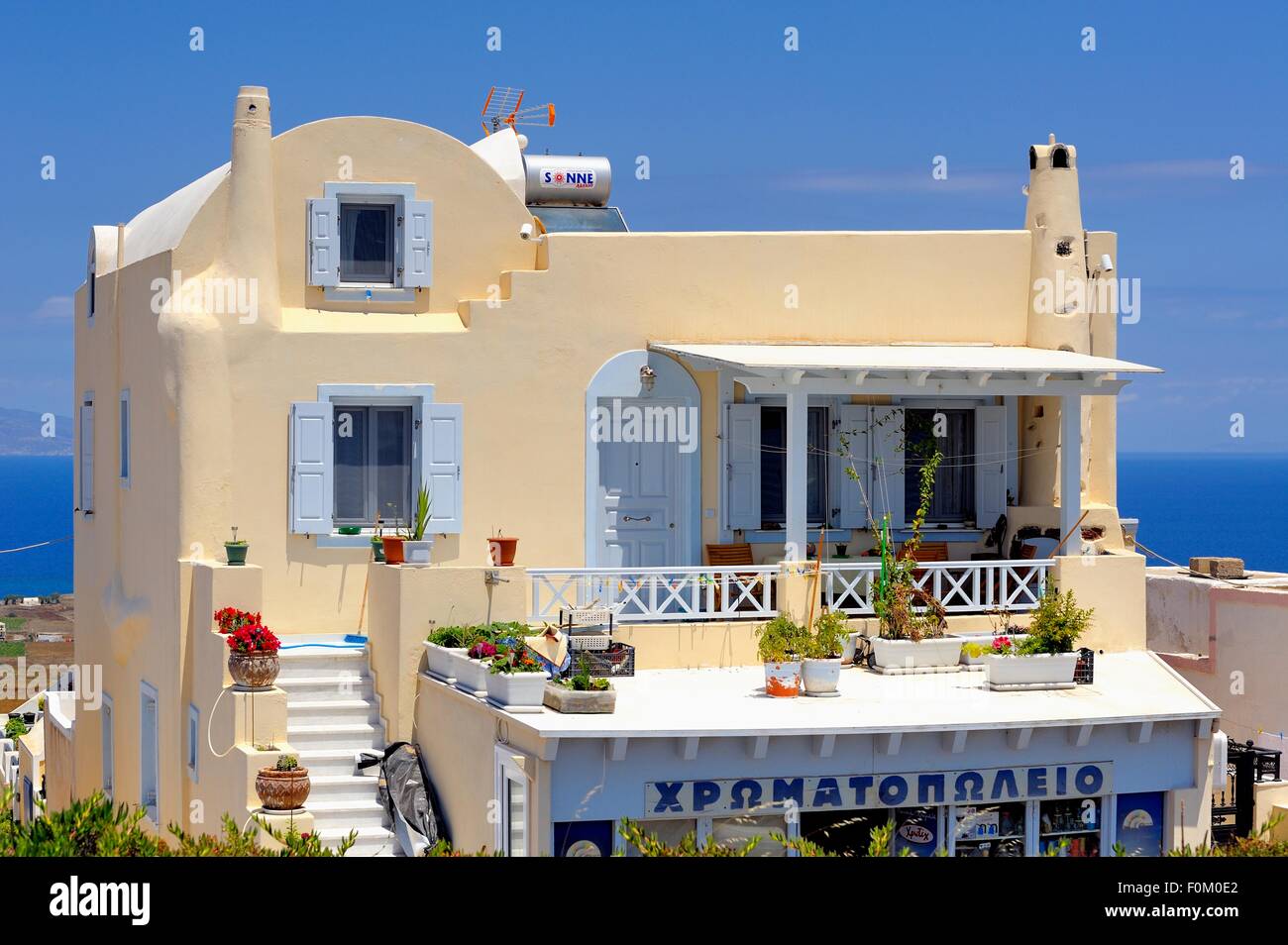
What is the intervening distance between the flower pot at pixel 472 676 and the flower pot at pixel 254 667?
5.87 feet

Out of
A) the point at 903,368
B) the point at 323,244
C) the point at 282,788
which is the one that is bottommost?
the point at 282,788

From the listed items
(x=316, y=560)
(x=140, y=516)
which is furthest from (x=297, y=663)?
(x=140, y=516)

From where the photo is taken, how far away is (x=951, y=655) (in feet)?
62.7

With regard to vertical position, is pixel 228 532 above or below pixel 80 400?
below

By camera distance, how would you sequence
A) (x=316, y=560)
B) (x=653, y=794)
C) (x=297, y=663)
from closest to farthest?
(x=653, y=794) → (x=297, y=663) → (x=316, y=560)

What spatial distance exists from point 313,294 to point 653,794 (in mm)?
8016

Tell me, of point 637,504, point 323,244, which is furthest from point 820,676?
point 323,244

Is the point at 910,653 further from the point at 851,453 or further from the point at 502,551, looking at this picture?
the point at 502,551

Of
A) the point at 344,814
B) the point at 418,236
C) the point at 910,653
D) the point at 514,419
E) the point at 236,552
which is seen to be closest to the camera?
the point at 344,814

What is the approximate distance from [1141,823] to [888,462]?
6.35 metres

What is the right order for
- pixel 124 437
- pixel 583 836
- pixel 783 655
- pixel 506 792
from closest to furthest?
1. pixel 583 836
2. pixel 506 792
3. pixel 783 655
4. pixel 124 437

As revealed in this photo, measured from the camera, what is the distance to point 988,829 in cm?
1658

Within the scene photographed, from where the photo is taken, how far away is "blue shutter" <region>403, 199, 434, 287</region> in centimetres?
2073
